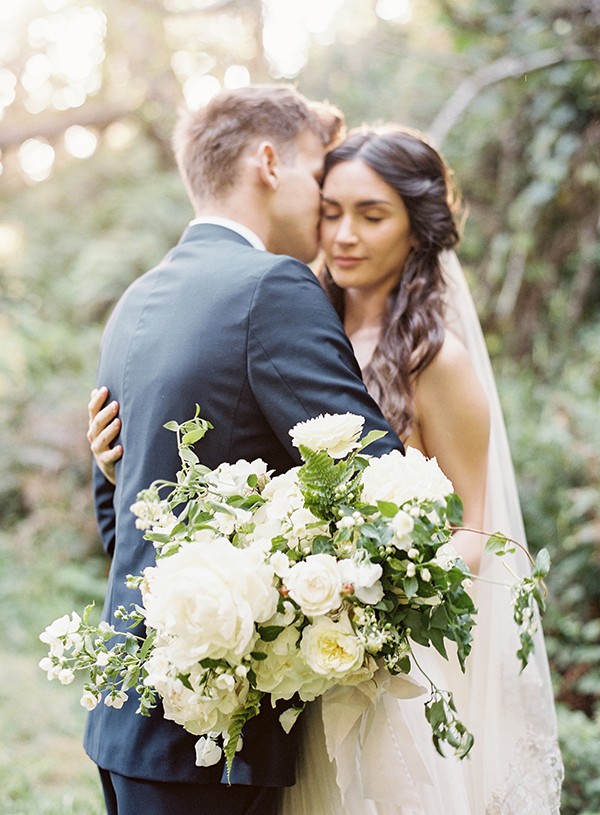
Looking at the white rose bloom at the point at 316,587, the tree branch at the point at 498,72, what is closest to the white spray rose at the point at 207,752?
the white rose bloom at the point at 316,587

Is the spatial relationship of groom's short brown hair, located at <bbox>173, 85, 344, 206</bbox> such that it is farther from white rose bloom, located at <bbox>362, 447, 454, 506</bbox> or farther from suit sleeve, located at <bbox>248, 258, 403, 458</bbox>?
white rose bloom, located at <bbox>362, 447, 454, 506</bbox>

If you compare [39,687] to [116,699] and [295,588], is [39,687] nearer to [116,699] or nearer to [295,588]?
[116,699]

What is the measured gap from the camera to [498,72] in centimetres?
630

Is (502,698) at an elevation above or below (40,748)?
above

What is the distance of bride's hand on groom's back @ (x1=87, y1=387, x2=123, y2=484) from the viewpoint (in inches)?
85.4

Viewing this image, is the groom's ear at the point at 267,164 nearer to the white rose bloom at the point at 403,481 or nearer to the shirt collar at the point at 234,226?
the shirt collar at the point at 234,226

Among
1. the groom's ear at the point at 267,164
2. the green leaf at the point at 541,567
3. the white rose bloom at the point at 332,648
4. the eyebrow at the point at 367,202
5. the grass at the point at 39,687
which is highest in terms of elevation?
the groom's ear at the point at 267,164

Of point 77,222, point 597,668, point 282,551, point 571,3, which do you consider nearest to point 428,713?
point 282,551

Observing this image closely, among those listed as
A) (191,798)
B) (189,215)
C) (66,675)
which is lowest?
(189,215)

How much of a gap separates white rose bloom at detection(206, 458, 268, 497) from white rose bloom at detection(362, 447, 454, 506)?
0.74 ft

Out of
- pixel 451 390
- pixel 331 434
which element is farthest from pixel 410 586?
pixel 451 390

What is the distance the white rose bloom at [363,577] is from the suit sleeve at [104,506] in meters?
1.21

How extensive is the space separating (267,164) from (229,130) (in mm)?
147

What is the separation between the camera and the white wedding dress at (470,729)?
1658 millimetres
